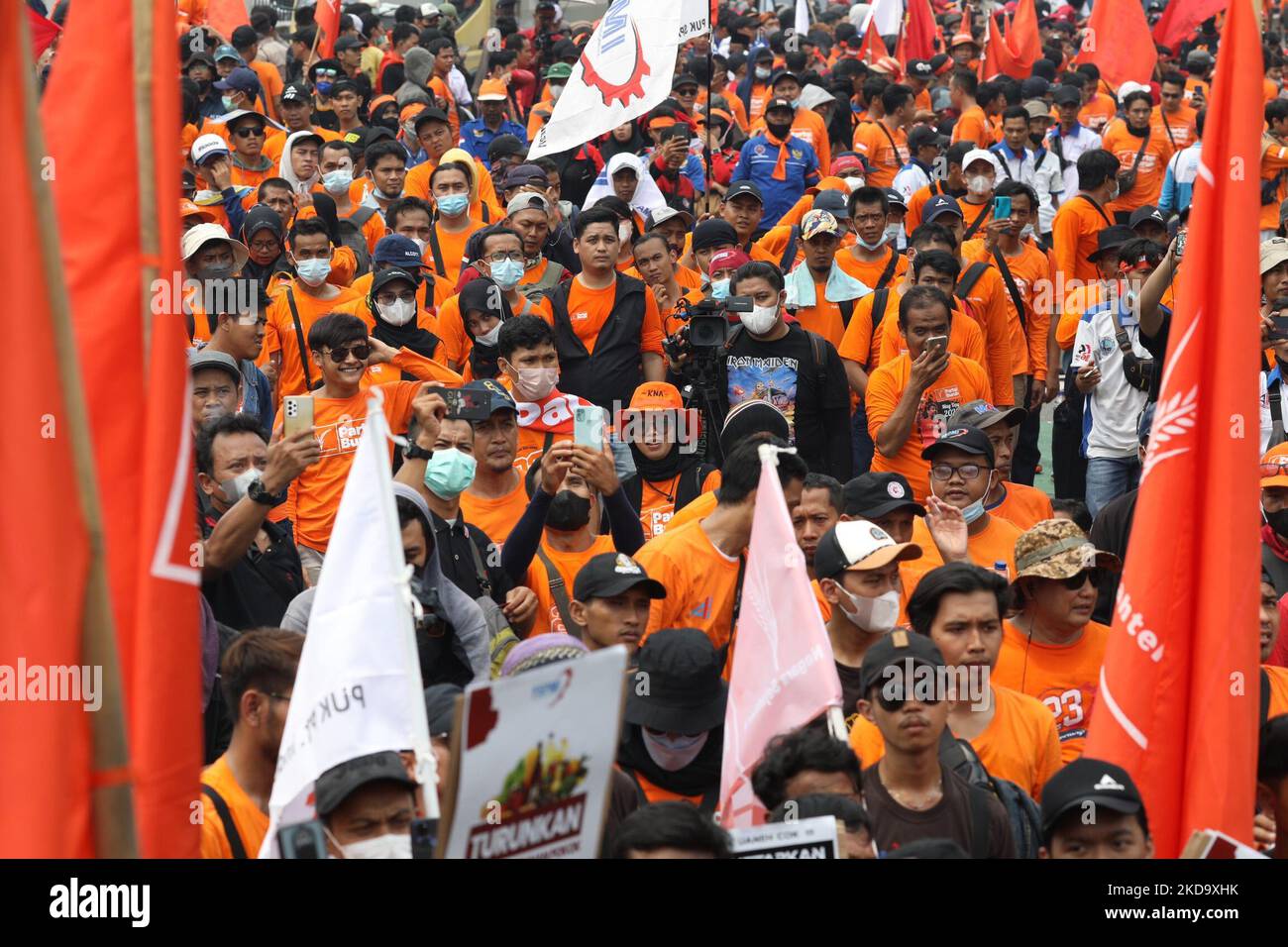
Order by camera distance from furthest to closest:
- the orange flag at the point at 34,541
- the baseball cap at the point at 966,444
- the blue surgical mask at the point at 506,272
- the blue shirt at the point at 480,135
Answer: the blue shirt at the point at 480,135 < the blue surgical mask at the point at 506,272 < the baseball cap at the point at 966,444 < the orange flag at the point at 34,541

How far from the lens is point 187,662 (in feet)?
10.7

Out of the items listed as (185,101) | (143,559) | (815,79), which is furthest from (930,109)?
(143,559)

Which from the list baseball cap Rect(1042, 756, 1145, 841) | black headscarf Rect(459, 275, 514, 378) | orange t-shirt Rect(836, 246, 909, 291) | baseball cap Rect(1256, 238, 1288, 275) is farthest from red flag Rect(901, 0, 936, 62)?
baseball cap Rect(1042, 756, 1145, 841)

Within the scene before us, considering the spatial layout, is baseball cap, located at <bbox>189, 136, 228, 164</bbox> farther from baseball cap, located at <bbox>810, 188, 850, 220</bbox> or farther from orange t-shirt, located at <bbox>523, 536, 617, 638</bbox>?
orange t-shirt, located at <bbox>523, 536, 617, 638</bbox>

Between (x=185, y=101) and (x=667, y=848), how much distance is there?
11497 mm

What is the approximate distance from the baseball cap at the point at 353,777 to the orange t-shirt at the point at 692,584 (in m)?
2.17

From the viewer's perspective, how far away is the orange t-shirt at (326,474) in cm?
742

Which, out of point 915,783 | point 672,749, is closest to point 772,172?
point 672,749

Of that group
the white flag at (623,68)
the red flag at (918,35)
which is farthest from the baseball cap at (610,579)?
the red flag at (918,35)

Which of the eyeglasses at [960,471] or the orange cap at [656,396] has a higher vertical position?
the orange cap at [656,396]

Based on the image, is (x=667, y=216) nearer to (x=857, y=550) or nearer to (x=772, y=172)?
(x=772, y=172)

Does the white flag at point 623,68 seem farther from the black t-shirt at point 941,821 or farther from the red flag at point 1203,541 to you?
the black t-shirt at point 941,821

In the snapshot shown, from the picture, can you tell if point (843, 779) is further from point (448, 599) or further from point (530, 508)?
point (530, 508)

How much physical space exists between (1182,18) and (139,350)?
1929 cm
